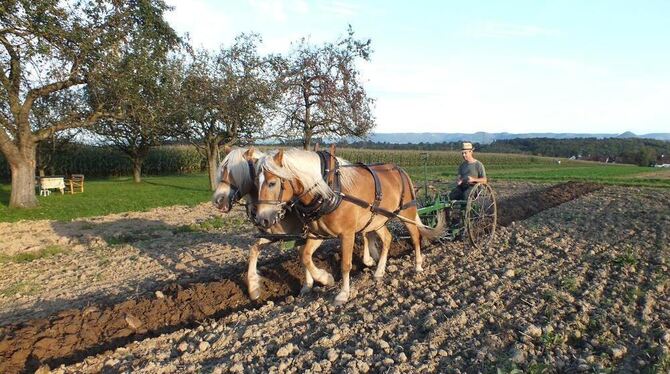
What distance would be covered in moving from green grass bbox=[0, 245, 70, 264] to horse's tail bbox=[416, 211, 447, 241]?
7127mm

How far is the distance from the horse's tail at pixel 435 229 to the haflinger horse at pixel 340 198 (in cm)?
Result: 5

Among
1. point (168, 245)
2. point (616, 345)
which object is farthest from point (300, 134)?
point (616, 345)

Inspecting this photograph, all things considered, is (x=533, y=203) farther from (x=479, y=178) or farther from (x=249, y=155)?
(x=249, y=155)

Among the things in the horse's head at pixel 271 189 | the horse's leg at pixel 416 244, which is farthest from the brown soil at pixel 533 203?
the horse's head at pixel 271 189

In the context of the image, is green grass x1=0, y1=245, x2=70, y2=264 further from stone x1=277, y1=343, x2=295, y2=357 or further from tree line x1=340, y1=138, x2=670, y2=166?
tree line x1=340, y1=138, x2=670, y2=166

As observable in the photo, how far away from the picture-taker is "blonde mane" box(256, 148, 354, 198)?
4.98m

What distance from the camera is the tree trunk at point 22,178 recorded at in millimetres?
16234

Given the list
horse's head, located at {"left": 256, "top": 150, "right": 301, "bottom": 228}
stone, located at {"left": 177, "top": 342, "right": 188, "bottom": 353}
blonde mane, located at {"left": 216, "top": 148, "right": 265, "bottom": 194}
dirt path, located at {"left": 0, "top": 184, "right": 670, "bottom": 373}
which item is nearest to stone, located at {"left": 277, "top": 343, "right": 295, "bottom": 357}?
dirt path, located at {"left": 0, "top": 184, "right": 670, "bottom": 373}

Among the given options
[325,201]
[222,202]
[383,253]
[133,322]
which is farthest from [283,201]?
[383,253]

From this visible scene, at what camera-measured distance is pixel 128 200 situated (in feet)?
Answer: 63.4

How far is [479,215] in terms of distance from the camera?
8.43 meters

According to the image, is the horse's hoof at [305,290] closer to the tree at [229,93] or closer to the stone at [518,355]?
the stone at [518,355]

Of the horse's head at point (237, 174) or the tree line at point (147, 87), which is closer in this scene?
the horse's head at point (237, 174)

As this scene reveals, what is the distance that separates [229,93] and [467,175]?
49.7 ft
